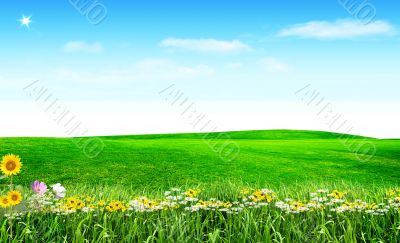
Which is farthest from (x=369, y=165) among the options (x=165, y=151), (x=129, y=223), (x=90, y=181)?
(x=129, y=223)

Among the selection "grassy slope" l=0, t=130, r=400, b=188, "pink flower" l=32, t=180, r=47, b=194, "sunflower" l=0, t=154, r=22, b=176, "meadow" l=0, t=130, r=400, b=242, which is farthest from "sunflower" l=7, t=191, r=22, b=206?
"grassy slope" l=0, t=130, r=400, b=188

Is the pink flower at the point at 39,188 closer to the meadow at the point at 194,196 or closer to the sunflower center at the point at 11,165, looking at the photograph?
the meadow at the point at 194,196

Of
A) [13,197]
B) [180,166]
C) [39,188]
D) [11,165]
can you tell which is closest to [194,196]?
[39,188]

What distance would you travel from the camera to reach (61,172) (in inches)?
504

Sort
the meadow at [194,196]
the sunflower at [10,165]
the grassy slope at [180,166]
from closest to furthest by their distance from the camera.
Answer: the sunflower at [10,165], the meadow at [194,196], the grassy slope at [180,166]

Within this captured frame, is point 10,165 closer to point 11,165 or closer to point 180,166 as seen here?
point 11,165

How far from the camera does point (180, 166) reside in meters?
13.6

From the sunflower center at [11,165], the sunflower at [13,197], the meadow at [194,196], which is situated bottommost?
the meadow at [194,196]

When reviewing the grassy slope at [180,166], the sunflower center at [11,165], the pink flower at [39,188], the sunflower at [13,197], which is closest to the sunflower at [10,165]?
the sunflower center at [11,165]

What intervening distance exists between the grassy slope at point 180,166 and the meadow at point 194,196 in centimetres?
3

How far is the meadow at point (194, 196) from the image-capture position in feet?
16.4

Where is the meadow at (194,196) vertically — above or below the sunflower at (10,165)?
below

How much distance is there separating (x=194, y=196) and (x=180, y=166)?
6653mm

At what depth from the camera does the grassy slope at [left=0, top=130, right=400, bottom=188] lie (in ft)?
40.3
